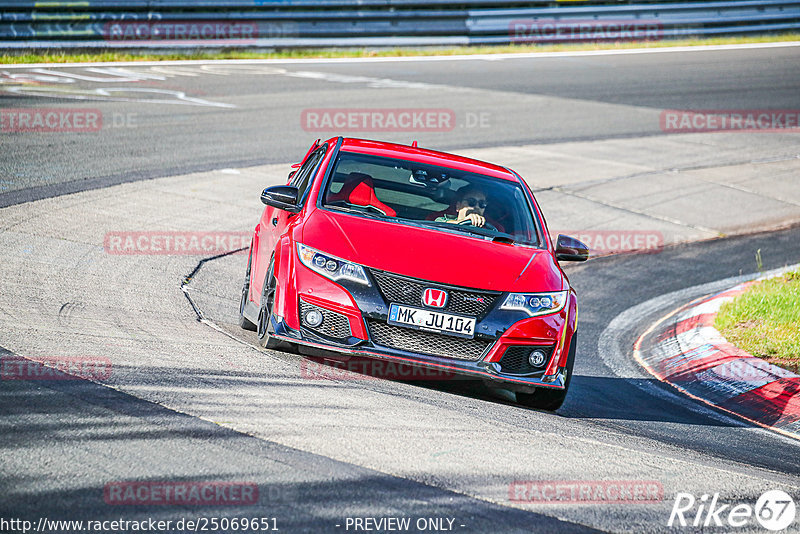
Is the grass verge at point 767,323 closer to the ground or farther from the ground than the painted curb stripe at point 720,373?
farther from the ground

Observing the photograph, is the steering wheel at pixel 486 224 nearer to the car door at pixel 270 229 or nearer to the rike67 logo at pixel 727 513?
the car door at pixel 270 229

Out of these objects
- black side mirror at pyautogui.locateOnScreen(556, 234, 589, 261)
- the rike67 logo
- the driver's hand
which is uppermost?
the driver's hand

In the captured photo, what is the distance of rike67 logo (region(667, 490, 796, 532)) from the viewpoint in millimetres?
4559

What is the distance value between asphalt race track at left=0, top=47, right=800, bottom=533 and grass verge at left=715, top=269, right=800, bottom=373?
0.88 metres

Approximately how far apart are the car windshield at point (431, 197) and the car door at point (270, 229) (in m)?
0.28

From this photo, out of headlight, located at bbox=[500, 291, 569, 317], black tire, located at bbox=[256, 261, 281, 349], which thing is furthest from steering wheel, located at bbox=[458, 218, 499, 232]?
black tire, located at bbox=[256, 261, 281, 349]

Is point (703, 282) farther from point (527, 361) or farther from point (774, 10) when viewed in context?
point (774, 10)

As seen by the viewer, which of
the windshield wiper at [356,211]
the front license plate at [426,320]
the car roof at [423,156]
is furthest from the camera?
the car roof at [423,156]

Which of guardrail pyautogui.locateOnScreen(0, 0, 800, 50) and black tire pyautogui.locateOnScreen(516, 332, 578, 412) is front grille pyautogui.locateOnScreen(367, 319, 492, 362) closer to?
black tire pyautogui.locateOnScreen(516, 332, 578, 412)

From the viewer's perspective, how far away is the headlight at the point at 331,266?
20.4ft

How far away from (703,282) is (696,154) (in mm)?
7413

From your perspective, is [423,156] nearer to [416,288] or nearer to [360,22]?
[416,288]

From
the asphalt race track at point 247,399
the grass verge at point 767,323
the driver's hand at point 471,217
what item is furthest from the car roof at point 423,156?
the grass verge at point 767,323

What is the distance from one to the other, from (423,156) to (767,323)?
151 inches
